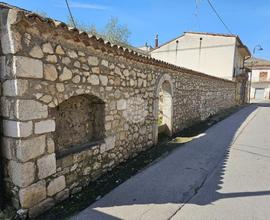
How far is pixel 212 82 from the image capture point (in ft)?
44.9

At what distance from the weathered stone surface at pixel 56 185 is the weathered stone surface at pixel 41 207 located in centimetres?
12

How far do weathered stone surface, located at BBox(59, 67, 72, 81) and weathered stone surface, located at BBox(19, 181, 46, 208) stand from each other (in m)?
1.59

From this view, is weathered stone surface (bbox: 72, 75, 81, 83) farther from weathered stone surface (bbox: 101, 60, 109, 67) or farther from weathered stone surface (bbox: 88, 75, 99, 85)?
weathered stone surface (bbox: 101, 60, 109, 67)

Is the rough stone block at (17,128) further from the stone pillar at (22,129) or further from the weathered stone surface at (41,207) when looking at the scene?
the weathered stone surface at (41,207)

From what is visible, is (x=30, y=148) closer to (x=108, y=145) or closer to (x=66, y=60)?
(x=66, y=60)

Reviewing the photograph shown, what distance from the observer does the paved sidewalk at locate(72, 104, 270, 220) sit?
3.34m

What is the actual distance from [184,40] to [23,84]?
20.4 metres

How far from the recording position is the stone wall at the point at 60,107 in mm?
2967

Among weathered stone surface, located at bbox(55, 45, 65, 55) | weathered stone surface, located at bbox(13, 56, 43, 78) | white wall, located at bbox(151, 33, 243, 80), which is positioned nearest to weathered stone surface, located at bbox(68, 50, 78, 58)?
weathered stone surface, located at bbox(55, 45, 65, 55)

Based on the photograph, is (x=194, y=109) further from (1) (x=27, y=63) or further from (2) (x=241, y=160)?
(1) (x=27, y=63)

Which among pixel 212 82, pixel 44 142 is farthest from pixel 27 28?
pixel 212 82

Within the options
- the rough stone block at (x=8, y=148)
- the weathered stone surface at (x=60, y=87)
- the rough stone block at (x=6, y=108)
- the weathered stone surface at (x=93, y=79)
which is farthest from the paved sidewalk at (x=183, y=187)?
the weathered stone surface at (x=93, y=79)

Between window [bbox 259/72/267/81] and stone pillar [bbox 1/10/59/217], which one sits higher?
window [bbox 259/72/267/81]

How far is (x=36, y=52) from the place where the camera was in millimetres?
3094
